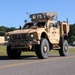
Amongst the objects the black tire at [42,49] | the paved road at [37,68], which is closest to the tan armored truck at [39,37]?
the black tire at [42,49]

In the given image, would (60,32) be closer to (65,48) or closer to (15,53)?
(65,48)

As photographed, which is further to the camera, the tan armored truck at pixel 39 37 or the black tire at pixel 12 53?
the black tire at pixel 12 53

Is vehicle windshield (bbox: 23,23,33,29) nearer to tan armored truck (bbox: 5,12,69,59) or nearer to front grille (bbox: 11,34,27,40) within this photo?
tan armored truck (bbox: 5,12,69,59)

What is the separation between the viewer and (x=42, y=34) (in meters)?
20.8

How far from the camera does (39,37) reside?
1997 cm

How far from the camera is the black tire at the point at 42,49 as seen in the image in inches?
780

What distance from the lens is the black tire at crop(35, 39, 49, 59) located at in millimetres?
19802

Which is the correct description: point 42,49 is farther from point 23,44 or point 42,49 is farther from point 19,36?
point 19,36

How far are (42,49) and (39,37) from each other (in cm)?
78

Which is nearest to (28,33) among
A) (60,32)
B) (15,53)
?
(15,53)

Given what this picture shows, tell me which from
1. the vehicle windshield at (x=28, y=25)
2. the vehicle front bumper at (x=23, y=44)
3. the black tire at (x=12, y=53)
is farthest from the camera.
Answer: the vehicle windshield at (x=28, y=25)

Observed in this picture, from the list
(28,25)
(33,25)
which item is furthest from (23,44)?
(28,25)

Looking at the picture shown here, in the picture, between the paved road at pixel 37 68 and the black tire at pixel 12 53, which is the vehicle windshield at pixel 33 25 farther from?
the paved road at pixel 37 68

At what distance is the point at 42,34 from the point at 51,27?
1610 millimetres
